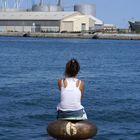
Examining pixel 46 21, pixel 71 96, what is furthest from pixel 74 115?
pixel 46 21

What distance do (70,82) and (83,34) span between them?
4966 inches

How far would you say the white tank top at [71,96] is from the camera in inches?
271

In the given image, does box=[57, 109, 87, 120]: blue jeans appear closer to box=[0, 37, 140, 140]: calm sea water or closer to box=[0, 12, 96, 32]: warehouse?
box=[0, 37, 140, 140]: calm sea water

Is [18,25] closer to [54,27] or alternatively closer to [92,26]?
[54,27]

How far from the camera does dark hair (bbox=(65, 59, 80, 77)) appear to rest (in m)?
6.84

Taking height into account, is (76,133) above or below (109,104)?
above

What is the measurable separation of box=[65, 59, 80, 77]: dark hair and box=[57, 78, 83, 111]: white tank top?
70 mm

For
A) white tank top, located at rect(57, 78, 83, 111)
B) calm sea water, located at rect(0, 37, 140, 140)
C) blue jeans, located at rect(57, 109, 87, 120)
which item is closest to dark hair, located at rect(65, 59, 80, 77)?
white tank top, located at rect(57, 78, 83, 111)

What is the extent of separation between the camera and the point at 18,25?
13950 cm

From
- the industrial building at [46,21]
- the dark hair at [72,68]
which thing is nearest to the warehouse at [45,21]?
the industrial building at [46,21]

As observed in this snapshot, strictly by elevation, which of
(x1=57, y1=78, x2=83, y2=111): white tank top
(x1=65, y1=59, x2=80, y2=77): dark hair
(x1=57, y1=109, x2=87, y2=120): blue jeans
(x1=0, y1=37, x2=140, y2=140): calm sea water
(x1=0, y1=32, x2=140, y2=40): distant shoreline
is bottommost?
(x1=0, y1=32, x2=140, y2=40): distant shoreline

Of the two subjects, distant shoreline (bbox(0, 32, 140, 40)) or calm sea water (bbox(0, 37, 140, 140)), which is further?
distant shoreline (bbox(0, 32, 140, 40))

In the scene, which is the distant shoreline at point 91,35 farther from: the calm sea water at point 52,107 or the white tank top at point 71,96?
the white tank top at point 71,96

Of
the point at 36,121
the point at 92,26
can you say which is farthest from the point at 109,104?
the point at 92,26
